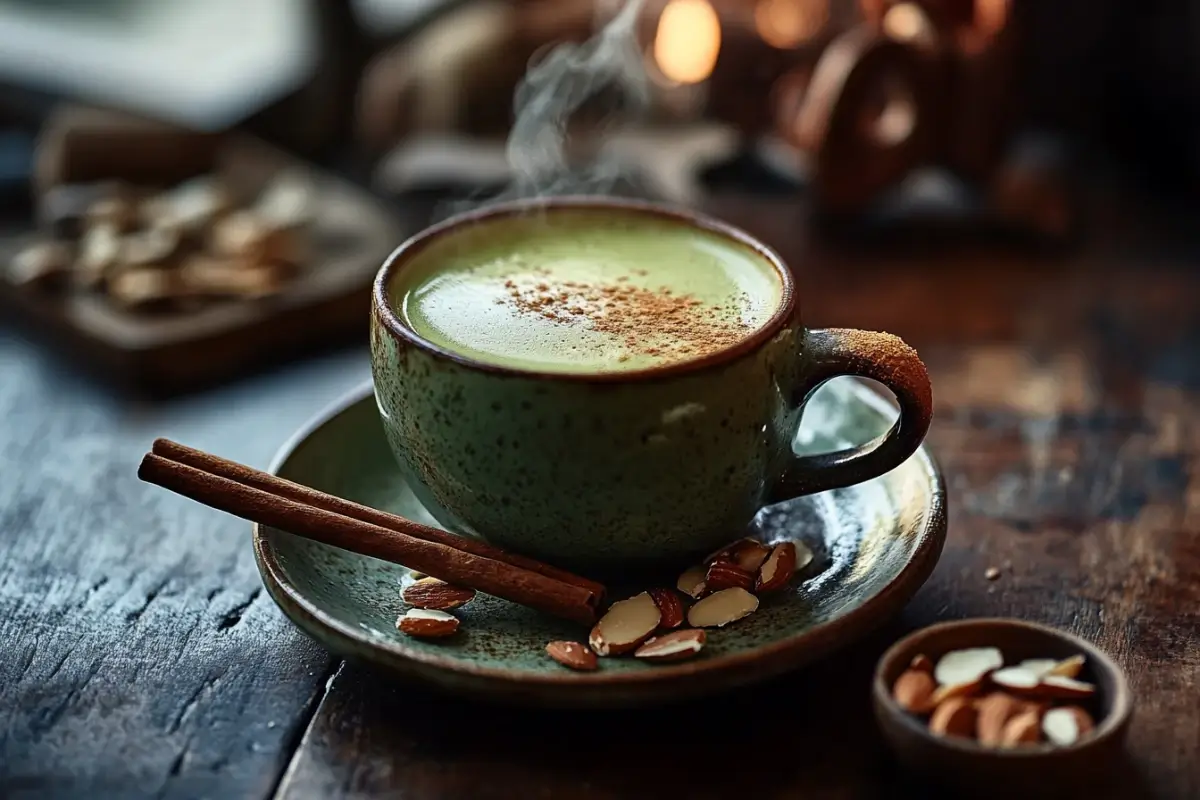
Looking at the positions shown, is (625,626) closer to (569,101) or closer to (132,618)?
(132,618)

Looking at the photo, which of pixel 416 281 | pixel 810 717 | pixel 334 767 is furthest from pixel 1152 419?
pixel 334 767

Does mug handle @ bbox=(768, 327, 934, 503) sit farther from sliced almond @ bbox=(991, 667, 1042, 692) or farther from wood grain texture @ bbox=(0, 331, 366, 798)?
wood grain texture @ bbox=(0, 331, 366, 798)

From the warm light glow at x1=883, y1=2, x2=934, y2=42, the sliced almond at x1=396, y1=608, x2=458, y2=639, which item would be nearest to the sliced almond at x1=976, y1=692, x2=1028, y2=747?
the sliced almond at x1=396, y1=608, x2=458, y2=639

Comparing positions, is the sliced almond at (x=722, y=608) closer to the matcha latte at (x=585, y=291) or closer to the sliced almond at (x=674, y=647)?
the sliced almond at (x=674, y=647)

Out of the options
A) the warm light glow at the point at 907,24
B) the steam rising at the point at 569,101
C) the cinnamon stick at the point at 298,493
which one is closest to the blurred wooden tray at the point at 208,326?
the steam rising at the point at 569,101

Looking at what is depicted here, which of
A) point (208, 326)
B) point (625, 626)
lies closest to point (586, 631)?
point (625, 626)

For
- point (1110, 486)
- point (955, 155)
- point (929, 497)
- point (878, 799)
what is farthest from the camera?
point (955, 155)

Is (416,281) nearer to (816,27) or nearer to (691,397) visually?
(691,397)
